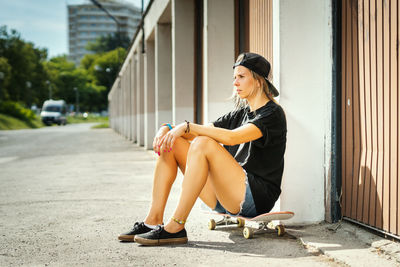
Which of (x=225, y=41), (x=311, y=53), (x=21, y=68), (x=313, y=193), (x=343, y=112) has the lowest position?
(x=313, y=193)

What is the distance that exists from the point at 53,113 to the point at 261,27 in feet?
167

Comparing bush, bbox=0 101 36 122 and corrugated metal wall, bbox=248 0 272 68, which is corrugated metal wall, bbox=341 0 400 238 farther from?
bush, bbox=0 101 36 122

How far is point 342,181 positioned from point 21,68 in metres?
68.2

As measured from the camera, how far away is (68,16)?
150 meters

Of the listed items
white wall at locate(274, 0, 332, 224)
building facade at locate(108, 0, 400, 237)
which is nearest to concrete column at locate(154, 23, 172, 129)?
building facade at locate(108, 0, 400, 237)

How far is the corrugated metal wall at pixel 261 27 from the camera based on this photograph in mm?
4594

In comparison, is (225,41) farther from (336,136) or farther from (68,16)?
(68,16)

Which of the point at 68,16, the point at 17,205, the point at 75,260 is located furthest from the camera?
the point at 68,16

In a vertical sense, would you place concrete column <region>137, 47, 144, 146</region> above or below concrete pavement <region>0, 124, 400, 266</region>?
above

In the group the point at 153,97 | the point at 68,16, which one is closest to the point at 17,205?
the point at 153,97

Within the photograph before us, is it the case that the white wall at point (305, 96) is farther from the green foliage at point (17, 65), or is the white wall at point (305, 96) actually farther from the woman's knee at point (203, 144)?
the green foliage at point (17, 65)

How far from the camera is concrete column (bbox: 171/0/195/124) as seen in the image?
31.3 ft

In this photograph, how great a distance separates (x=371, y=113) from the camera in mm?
3525

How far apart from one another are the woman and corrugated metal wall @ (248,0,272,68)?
1069 millimetres
